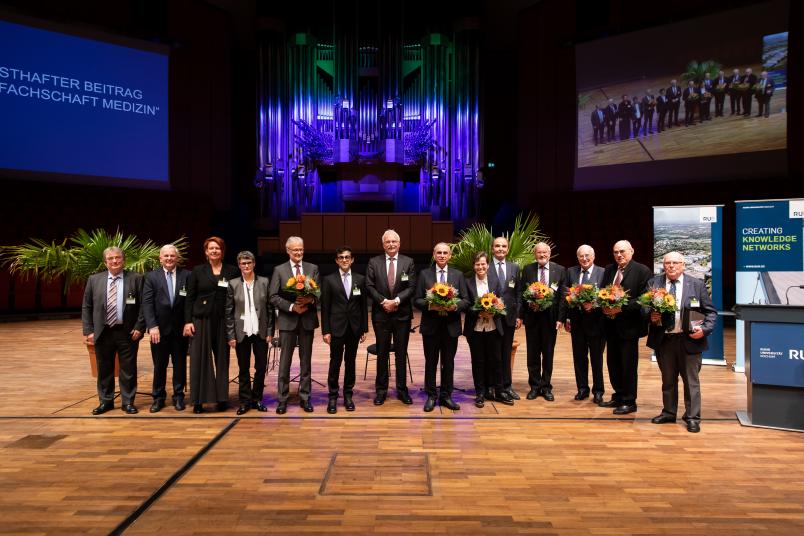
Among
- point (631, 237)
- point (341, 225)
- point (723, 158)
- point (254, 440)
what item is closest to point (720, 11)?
Result: point (723, 158)

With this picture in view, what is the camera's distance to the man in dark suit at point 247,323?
16.2ft

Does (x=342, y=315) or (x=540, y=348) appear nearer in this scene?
(x=342, y=315)

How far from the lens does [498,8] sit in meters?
13.6

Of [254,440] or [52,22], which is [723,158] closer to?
[254,440]

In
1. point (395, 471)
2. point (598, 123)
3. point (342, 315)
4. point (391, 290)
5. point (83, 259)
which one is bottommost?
point (395, 471)

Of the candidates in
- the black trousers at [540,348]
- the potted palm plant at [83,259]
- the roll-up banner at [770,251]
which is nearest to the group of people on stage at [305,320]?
the black trousers at [540,348]

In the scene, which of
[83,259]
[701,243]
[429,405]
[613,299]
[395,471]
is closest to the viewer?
[395,471]

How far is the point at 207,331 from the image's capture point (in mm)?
4977

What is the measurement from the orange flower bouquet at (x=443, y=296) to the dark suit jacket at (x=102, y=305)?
8.31 feet

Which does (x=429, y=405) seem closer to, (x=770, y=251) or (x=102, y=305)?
(x=102, y=305)

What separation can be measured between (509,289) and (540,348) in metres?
0.64

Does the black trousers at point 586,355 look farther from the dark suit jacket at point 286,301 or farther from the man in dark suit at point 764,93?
the man in dark suit at point 764,93

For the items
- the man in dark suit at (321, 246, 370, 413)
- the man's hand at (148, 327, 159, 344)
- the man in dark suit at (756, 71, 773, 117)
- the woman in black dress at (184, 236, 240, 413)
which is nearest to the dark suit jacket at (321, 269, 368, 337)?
the man in dark suit at (321, 246, 370, 413)

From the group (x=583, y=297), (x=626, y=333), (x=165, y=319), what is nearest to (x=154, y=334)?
(x=165, y=319)
